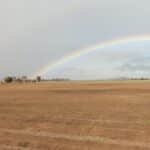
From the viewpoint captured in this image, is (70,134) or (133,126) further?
(133,126)

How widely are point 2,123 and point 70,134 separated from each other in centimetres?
468

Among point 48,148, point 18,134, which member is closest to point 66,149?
point 48,148

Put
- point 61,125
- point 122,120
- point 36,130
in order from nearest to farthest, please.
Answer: point 36,130 → point 61,125 → point 122,120

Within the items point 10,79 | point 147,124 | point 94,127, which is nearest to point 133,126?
point 147,124

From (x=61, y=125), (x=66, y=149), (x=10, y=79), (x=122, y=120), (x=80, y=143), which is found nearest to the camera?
(x=66, y=149)

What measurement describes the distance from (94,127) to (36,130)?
2392mm

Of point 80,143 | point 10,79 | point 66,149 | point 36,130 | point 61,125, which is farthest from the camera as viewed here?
point 10,79

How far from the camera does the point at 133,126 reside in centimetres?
1270

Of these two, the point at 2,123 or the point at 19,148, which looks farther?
the point at 2,123

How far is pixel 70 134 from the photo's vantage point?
11297 mm

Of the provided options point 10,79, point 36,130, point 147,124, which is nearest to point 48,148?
point 36,130

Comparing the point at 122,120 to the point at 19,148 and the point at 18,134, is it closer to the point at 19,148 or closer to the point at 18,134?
the point at 18,134

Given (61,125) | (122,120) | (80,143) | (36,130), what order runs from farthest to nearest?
(122,120) → (61,125) → (36,130) → (80,143)

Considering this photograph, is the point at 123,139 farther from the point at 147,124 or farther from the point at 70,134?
the point at 147,124
